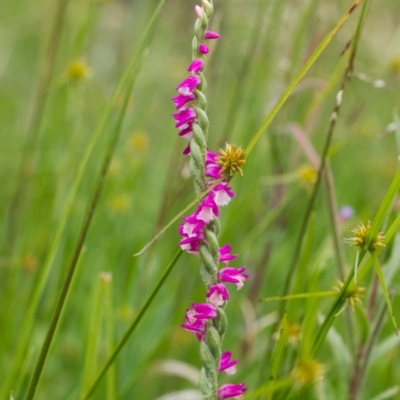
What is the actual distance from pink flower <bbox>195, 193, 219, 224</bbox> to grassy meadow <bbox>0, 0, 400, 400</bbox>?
6cm

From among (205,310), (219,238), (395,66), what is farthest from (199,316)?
(395,66)

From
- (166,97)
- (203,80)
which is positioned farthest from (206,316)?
(166,97)

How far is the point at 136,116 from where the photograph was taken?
2471 millimetres

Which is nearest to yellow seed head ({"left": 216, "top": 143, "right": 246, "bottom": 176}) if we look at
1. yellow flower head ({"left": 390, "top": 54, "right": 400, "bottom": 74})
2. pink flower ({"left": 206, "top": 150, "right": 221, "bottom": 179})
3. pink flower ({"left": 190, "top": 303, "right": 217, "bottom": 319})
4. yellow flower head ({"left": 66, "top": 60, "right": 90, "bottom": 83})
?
pink flower ({"left": 206, "top": 150, "right": 221, "bottom": 179})

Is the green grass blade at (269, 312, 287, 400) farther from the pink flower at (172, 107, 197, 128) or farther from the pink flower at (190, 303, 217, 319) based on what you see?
the pink flower at (172, 107, 197, 128)

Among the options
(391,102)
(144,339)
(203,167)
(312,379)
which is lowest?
(144,339)

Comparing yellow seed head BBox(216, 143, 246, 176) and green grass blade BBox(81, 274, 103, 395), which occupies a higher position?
yellow seed head BBox(216, 143, 246, 176)

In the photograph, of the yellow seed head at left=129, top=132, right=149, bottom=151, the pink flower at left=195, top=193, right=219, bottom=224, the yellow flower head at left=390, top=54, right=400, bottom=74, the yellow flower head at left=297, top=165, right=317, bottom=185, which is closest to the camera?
the pink flower at left=195, top=193, right=219, bottom=224

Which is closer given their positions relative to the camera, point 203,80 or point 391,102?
point 203,80

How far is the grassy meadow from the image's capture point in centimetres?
77

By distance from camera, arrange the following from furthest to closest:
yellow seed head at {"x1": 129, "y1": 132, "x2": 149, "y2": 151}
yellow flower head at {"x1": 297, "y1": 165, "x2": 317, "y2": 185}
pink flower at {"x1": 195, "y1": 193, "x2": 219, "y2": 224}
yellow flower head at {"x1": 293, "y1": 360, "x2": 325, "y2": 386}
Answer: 1. yellow seed head at {"x1": 129, "y1": 132, "x2": 149, "y2": 151}
2. yellow flower head at {"x1": 297, "y1": 165, "x2": 317, "y2": 185}
3. yellow flower head at {"x1": 293, "y1": 360, "x2": 325, "y2": 386}
4. pink flower at {"x1": 195, "y1": 193, "x2": 219, "y2": 224}

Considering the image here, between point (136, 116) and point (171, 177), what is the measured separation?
1.19m

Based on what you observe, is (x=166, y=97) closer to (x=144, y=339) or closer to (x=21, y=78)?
(x=21, y=78)

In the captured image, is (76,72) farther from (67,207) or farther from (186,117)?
(186,117)
